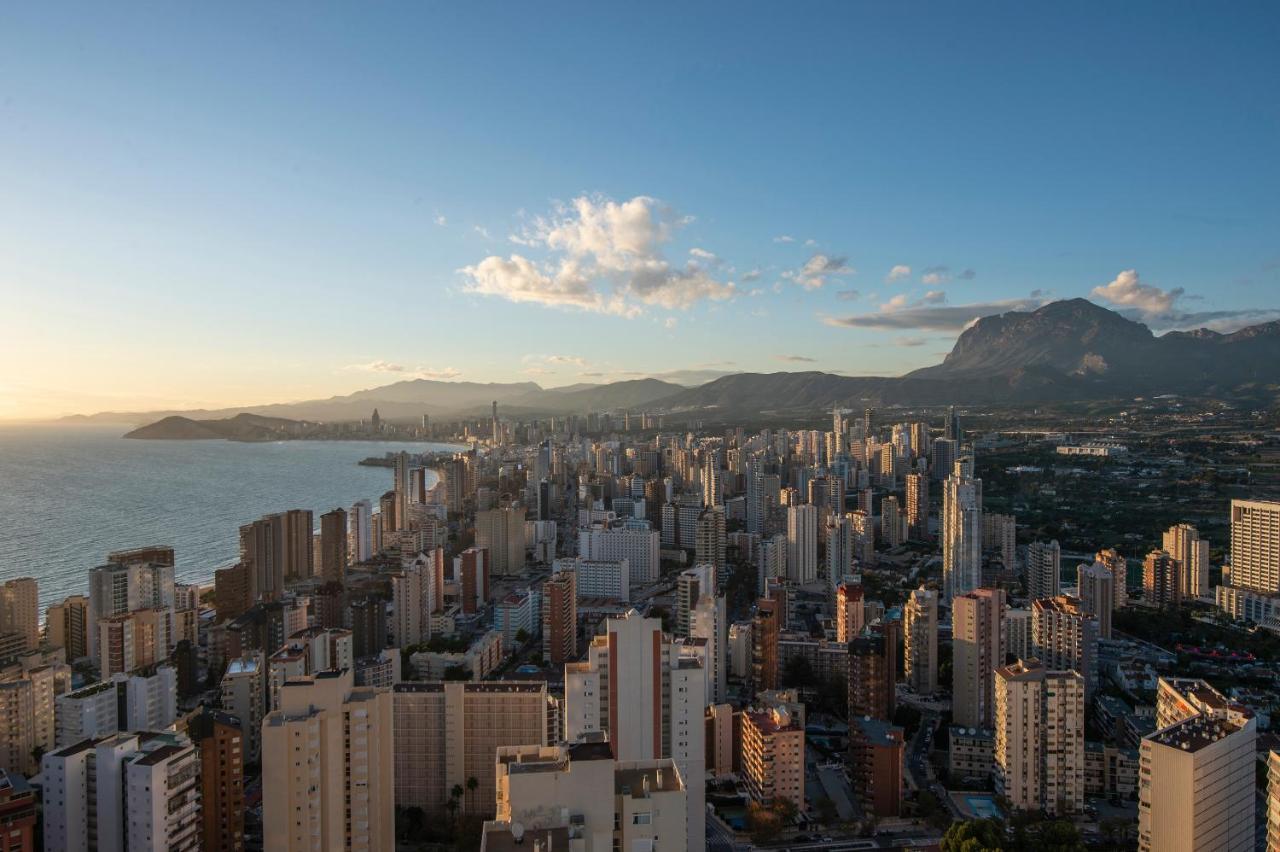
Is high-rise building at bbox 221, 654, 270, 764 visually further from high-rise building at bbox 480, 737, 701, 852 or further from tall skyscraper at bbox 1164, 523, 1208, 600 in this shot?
tall skyscraper at bbox 1164, 523, 1208, 600

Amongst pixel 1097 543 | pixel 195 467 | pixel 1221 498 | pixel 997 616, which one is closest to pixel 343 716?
pixel 997 616

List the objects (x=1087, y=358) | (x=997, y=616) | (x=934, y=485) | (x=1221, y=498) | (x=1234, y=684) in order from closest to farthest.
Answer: (x=997, y=616) < (x=1234, y=684) < (x=1221, y=498) < (x=934, y=485) < (x=1087, y=358)

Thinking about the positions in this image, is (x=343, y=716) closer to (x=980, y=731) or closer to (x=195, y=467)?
(x=980, y=731)

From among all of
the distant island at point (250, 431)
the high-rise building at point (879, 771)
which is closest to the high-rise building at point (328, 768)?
the high-rise building at point (879, 771)

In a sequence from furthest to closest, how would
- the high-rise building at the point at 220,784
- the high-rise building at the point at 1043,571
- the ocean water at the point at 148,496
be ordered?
the ocean water at the point at 148,496 < the high-rise building at the point at 1043,571 < the high-rise building at the point at 220,784

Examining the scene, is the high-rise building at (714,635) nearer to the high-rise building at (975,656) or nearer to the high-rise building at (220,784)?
the high-rise building at (975,656)
